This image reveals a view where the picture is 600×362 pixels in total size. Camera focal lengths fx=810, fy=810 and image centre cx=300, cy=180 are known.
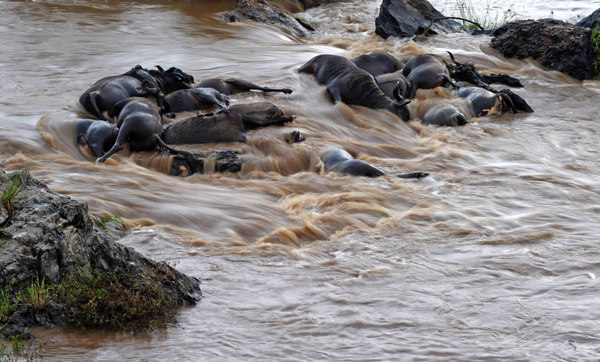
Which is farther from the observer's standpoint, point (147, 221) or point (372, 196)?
point (372, 196)

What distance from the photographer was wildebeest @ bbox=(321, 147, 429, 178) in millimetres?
8539

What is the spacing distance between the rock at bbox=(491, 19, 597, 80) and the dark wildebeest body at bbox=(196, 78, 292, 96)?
5220 mm

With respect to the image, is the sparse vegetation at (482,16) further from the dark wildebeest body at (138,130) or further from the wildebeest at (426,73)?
the dark wildebeest body at (138,130)

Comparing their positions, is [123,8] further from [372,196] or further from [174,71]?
[372,196]

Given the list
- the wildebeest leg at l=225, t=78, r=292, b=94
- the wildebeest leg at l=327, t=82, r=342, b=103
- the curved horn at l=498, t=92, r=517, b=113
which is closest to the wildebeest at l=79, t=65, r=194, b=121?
the wildebeest leg at l=225, t=78, r=292, b=94

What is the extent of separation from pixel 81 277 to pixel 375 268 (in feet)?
7.52

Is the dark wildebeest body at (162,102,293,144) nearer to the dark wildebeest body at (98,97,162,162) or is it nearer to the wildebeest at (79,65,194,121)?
the dark wildebeest body at (98,97,162,162)

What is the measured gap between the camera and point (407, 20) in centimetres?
1669

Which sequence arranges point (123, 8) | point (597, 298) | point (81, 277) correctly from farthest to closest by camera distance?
1. point (123, 8)
2. point (597, 298)
3. point (81, 277)

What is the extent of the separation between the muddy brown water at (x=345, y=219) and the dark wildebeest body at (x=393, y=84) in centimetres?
40

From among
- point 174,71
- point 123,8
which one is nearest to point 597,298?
point 174,71

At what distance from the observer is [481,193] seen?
811cm

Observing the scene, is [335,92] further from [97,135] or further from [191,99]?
[97,135]

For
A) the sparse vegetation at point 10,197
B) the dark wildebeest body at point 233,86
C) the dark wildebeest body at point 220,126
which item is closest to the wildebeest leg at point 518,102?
the dark wildebeest body at point 233,86
